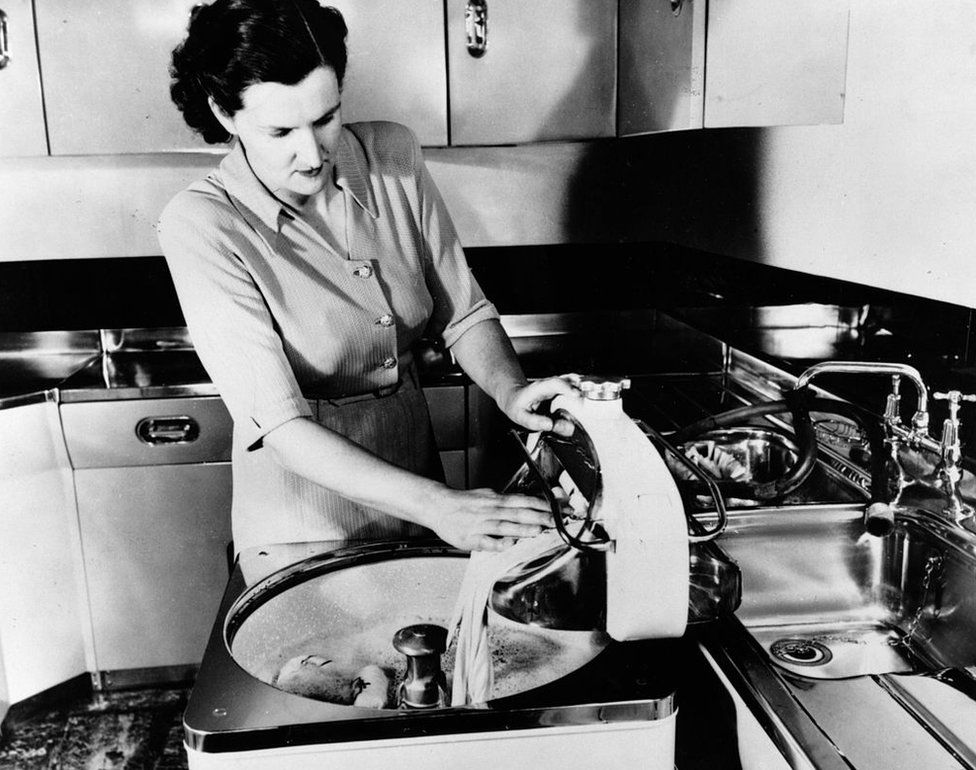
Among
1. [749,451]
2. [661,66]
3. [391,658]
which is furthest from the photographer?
[661,66]

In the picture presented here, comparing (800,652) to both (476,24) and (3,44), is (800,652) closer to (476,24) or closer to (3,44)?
(476,24)

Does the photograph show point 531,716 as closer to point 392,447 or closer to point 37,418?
point 392,447

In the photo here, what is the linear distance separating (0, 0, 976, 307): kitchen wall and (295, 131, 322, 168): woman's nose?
115cm

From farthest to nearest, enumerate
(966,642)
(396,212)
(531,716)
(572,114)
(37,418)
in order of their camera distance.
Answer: (572,114), (37,418), (396,212), (966,642), (531,716)

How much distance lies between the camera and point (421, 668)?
38.5 inches

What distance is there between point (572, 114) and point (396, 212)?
4.85ft

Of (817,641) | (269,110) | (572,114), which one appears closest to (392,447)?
(269,110)

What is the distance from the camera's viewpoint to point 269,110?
54.6 inches

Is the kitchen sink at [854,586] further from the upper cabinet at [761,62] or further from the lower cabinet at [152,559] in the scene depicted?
the lower cabinet at [152,559]

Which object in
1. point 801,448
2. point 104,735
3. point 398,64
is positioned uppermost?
point 398,64

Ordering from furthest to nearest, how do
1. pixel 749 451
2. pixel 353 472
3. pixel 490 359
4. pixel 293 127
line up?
1. pixel 749 451
2. pixel 490 359
3. pixel 293 127
4. pixel 353 472

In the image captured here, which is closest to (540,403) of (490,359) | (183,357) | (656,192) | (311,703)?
(490,359)

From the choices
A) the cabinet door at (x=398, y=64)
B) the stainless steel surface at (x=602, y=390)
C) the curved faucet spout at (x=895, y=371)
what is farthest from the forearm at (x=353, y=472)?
the cabinet door at (x=398, y=64)

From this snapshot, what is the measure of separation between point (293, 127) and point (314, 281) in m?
0.28
